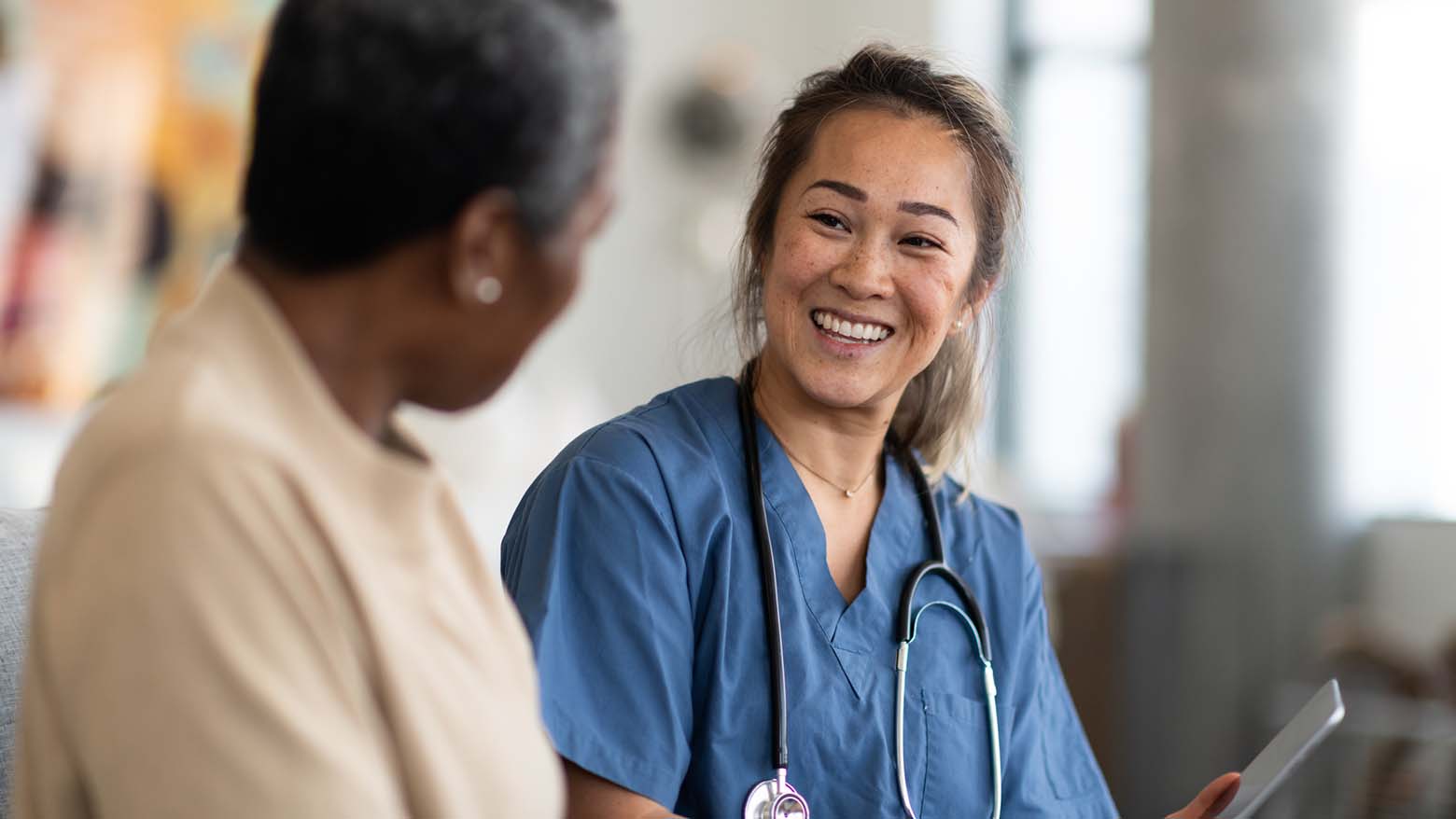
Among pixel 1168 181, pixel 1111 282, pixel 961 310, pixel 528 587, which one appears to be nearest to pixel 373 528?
pixel 528 587

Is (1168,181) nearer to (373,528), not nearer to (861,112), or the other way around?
(861,112)

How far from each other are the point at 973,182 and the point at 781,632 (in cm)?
49

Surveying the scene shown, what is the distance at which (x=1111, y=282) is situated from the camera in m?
5.87

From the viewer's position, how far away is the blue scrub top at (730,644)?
131 centimetres

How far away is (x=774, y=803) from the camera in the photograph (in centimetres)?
133

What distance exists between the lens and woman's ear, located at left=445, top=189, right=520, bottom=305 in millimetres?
772

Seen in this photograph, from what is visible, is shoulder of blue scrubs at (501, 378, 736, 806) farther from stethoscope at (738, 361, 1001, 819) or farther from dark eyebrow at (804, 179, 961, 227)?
dark eyebrow at (804, 179, 961, 227)

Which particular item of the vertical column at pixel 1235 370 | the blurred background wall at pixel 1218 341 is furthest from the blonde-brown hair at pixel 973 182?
the vertical column at pixel 1235 370

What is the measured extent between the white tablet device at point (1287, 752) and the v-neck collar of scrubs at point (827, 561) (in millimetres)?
340

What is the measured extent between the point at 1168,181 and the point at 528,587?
2971 millimetres

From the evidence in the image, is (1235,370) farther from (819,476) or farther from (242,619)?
(242,619)

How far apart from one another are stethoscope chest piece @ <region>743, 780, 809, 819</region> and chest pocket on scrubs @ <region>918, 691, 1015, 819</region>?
16cm

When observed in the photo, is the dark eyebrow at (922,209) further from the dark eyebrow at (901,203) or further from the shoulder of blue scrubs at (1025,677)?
the shoulder of blue scrubs at (1025,677)

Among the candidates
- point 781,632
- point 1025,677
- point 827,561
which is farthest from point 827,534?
point 1025,677
